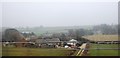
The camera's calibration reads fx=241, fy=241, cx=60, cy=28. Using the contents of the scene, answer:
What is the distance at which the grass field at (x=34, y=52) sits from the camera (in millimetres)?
4492

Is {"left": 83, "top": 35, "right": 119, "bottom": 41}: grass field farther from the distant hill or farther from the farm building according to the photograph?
the farm building

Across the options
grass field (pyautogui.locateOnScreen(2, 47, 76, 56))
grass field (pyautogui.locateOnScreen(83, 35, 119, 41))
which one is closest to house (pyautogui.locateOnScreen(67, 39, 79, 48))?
grass field (pyautogui.locateOnScreen(2, 47, 76, 56))

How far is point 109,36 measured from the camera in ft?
14.4

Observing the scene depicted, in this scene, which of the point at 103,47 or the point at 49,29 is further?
the point at 103,47

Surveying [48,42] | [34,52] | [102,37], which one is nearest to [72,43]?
[48,42]

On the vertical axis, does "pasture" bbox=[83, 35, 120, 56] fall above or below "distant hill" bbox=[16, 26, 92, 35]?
below

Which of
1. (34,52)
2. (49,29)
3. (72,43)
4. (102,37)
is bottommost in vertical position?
(34,52)

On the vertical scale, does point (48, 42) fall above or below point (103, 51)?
above

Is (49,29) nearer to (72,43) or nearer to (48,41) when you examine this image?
(48,41)

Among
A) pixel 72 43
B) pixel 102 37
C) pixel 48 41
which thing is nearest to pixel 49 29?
pixel 48 41

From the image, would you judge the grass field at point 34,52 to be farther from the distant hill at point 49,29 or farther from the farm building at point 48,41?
the distant hill at point 49,29

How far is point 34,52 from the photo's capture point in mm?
4523

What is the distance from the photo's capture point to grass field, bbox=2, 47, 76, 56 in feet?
14.7

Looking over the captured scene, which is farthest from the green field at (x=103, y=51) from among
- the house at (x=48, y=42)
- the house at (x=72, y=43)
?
the house at (x=48, y=42)
